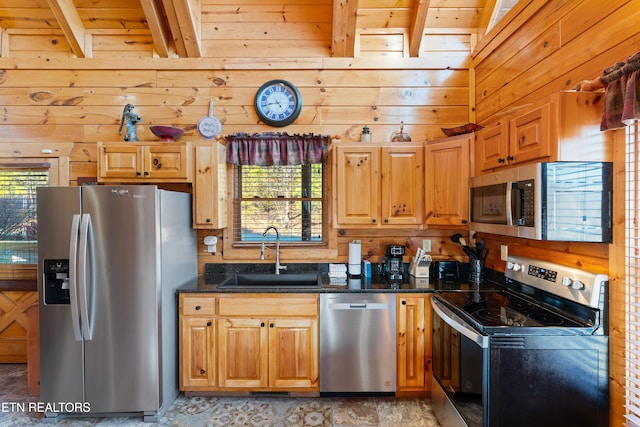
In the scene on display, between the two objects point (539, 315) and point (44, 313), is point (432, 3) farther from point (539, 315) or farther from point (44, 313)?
point (44, 313)

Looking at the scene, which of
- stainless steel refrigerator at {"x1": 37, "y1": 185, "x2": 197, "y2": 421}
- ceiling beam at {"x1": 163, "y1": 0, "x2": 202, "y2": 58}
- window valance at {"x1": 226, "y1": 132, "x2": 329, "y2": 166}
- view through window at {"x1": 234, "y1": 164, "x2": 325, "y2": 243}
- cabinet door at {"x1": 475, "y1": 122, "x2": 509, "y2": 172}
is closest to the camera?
cabinet door at {"x1": 475, "y1": 122, "x2": 509, "y2": 172}

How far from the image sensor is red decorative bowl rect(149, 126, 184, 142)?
276cm

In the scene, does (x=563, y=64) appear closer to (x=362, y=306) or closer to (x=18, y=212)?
(x=362, y=306)

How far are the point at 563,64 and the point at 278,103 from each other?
221 centimetres

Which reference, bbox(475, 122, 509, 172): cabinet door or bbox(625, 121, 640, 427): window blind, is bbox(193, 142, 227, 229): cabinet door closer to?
bbox(475, 122, 509, 172): cabinet door

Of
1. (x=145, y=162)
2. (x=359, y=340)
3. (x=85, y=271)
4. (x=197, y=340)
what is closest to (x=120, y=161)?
(x=145, y=162)

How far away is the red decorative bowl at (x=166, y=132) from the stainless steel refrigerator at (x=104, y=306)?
2.41ft

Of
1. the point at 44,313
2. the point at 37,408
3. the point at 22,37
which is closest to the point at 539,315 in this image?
the point at 44,313

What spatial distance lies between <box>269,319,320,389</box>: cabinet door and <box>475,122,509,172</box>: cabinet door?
1819 mm

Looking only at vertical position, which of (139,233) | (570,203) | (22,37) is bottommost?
(139,233)

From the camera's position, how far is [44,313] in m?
2.25

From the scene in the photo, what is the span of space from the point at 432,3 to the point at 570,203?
2289 mm

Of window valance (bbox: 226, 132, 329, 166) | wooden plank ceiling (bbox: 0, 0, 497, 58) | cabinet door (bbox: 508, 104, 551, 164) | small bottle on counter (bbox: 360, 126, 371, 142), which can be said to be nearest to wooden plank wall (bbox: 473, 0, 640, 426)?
cabinet door (bbox: 508, 104, 551, 164)

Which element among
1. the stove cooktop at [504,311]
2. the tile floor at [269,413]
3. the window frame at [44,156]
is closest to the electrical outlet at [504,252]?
the stove cooktop at [504,311]
